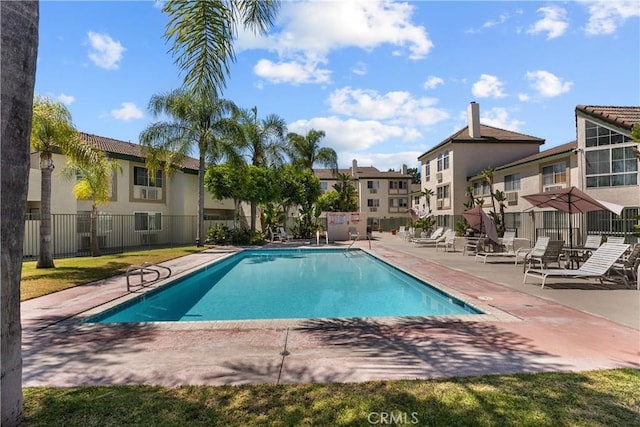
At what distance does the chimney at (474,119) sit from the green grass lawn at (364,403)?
32.1m

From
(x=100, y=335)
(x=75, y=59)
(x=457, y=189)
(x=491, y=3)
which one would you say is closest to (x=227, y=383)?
(x=100, y=335)

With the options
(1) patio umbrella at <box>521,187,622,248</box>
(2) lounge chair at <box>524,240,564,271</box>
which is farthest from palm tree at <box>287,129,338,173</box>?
(2) lounge chair at <box>524,240,564,271</box>

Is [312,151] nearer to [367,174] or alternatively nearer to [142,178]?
[142,178]

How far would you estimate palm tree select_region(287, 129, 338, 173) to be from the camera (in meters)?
38.1

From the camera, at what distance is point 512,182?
27.5 m

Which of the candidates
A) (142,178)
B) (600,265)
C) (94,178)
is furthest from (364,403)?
(142,178)

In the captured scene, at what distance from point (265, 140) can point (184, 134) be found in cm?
829

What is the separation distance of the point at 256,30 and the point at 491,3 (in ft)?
20.4

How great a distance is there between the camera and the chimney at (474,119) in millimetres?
32594

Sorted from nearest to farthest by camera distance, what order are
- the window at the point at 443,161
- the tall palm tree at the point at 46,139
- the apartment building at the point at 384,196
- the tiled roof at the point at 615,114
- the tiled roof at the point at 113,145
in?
1. the tall palm tree at the point at 46,139
2. the tiled roof at the point at 615,114
3. the tiled roof at the point at 113,145
4. the window at the point at 443,161
5. the apartment building at the point at 384,196

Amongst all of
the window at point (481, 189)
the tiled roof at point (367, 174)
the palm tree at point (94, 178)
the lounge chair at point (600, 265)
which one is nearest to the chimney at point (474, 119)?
the window at point (481, 189)

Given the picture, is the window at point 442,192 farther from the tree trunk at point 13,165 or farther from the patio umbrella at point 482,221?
the tree trunk at point 13,165

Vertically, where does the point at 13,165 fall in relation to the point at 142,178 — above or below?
below

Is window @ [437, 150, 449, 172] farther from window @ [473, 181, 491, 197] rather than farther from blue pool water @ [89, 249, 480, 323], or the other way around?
blue pool water @ [89, 249, 480, 323]
